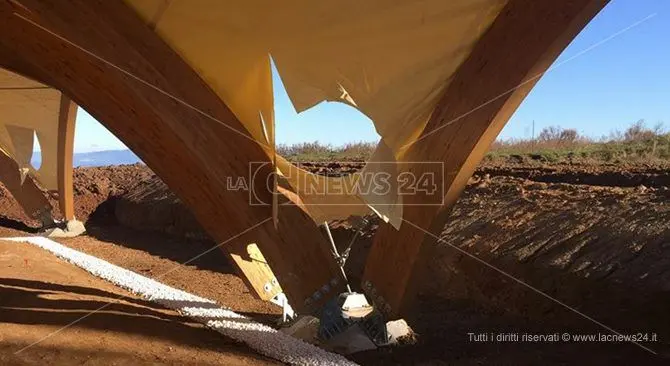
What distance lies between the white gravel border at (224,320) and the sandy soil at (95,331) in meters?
0.18

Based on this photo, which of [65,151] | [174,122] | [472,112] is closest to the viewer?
[472,112]

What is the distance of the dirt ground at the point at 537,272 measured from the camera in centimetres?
564

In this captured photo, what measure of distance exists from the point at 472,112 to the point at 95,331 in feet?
13.1

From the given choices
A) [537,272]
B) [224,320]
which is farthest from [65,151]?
[537,272]

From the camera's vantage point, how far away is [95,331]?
514cm

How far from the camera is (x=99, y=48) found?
14.7ft

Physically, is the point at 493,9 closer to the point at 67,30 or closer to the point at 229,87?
the point at 229,87

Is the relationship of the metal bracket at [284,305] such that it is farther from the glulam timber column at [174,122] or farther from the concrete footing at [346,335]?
the concrete footing at [346,335]

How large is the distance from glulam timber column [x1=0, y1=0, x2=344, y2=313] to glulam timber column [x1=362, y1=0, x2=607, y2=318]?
678mm

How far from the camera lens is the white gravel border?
5023mm

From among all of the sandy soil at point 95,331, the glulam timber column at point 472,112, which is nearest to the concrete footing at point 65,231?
the sandy soil at point 95,331

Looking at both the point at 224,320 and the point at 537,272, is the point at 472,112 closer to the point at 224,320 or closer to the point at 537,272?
the point at 537,272

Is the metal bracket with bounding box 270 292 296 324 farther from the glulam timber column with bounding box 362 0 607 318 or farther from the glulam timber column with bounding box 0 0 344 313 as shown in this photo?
the glulam timber column with bounding box 362 0 607 318

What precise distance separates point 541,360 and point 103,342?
4163 mm
